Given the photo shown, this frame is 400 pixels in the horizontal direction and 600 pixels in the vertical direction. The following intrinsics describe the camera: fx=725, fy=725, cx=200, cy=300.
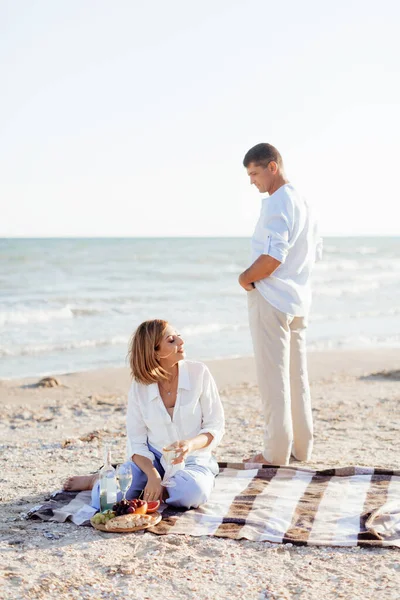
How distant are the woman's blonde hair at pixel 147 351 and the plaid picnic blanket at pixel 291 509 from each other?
0.80 metres

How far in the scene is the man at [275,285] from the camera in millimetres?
5016

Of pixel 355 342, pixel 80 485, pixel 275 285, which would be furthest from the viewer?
pixel 355 342

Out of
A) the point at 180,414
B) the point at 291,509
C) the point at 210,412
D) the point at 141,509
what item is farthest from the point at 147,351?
the point at 291,509

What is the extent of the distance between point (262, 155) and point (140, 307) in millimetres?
14552

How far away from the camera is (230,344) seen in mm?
13016

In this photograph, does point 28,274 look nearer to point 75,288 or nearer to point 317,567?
point 75,288

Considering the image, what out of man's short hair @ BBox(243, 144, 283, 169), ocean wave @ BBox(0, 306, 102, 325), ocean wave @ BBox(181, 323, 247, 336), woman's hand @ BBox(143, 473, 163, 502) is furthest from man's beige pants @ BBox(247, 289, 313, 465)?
ocean wave @ BBox(0, 306, 102, 325)

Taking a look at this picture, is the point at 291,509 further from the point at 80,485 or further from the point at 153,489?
the point at 80,485

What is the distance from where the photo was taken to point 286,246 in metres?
5.00

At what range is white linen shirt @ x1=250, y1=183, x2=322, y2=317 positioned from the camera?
16.4 feet

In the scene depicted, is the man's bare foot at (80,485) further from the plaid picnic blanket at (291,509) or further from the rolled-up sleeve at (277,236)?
the rolled-up sleeve at (277,236)

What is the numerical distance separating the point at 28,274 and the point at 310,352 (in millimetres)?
19810

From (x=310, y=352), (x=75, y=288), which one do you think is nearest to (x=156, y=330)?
(x=310, y=352)

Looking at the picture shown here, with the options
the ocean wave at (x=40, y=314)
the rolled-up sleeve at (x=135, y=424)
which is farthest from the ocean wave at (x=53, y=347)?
the rolled-up sleeve at (x=135, y=424)
